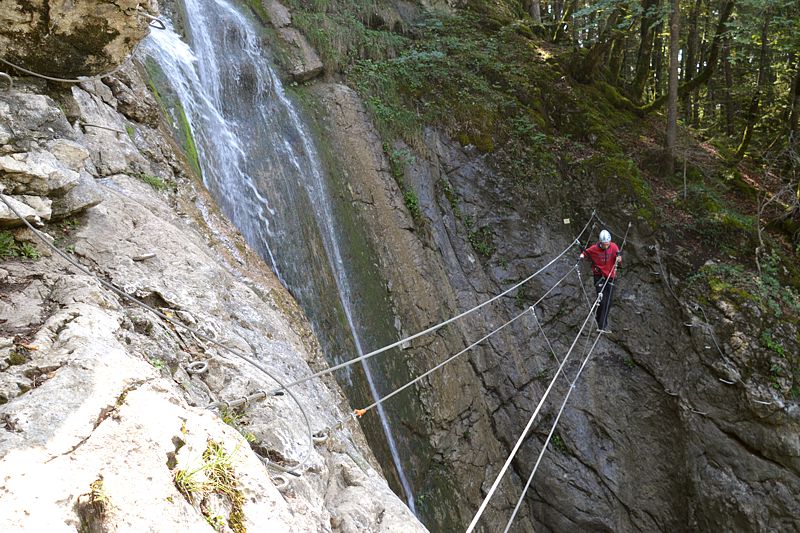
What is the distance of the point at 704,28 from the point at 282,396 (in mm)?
16533

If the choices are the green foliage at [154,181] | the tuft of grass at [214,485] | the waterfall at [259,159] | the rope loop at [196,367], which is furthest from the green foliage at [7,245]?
the waterfall at [259,159]

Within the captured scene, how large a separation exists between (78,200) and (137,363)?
6.03 ft

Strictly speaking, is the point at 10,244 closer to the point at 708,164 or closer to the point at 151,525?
the point at 151,525

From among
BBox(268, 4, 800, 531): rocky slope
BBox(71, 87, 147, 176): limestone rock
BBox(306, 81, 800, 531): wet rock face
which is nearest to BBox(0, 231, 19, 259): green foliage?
BBox(71, 87, 147, 176): limestone rock

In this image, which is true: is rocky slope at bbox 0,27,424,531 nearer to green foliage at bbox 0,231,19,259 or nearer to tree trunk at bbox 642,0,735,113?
green foliage at bbox 0,231,19,259

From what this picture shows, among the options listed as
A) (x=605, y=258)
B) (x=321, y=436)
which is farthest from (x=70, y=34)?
(x=605, y=258)

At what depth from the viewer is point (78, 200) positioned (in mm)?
4059

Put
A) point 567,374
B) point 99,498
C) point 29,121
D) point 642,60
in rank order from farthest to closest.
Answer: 1. point 642,60
2. point 567,374
3. point 29,121
4. point 99,498

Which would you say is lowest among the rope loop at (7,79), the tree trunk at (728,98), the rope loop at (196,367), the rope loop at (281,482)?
the tree trunk at (728,98)

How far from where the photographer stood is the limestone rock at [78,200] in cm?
393

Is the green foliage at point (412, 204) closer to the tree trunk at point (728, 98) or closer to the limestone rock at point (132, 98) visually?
the limestone rock at point (132, 98)

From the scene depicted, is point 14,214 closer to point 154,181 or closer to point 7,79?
point 7,79

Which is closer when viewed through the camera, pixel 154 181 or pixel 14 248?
pixel 14 248

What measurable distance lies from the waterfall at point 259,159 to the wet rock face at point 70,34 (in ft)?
10.2
